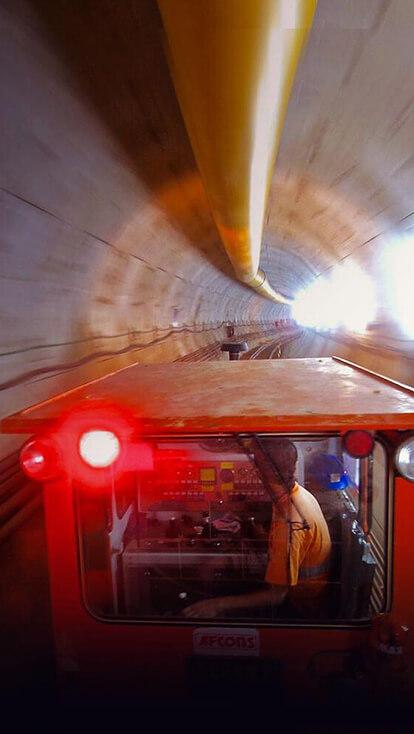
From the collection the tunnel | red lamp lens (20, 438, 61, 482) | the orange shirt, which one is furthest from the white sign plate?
the tunnel

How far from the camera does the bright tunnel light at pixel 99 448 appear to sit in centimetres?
221

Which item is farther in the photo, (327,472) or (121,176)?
(121,176)

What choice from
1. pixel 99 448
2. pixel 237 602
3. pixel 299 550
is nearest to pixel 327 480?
pixel 299 550

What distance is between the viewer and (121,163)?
462 centimetres

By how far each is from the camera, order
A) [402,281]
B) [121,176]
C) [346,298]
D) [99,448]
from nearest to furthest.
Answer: [99,448] → [121,176] → [402,281] → [346,298]

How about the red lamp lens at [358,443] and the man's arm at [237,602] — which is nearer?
the red lamp lens at [358,443]

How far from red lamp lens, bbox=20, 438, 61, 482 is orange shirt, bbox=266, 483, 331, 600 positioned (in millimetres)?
1317

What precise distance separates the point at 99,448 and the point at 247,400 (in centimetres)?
80

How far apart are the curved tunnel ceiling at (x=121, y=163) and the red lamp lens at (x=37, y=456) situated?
1.97 metres

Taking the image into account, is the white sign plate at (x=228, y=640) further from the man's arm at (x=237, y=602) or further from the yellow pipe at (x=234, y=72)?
the yellow pipe at (x=234, y=72)

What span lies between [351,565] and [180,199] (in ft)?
16.9

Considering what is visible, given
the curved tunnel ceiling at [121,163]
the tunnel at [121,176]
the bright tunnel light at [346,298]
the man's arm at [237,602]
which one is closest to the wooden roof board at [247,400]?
the man's arm at [237,602]

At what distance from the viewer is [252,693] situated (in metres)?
2.59

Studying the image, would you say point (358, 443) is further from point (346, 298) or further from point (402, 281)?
point (346, 298)
